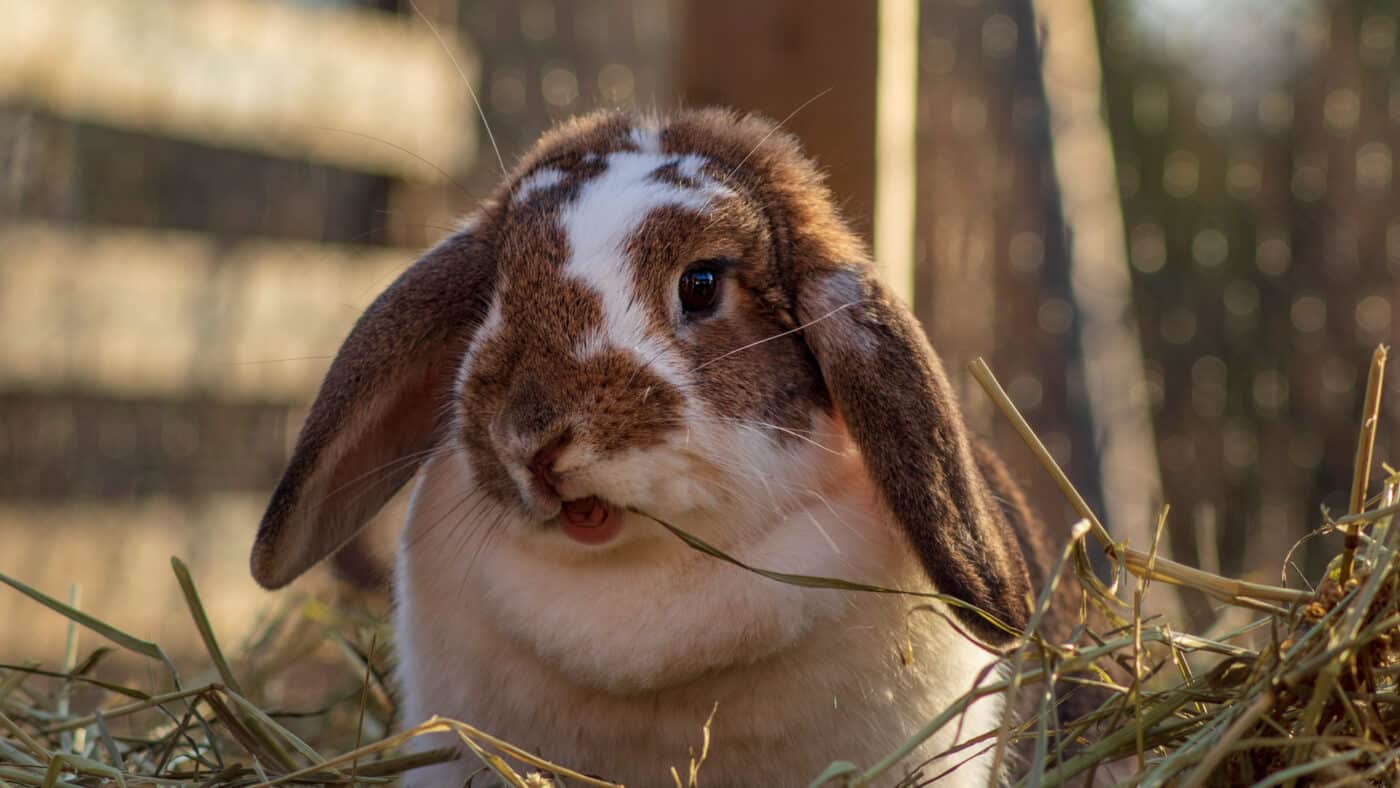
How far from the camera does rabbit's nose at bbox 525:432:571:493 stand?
1765mm

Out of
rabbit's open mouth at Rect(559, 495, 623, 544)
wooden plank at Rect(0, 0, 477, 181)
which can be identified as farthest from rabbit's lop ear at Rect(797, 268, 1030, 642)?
wooden plank at Rect(0, 0, 477, 181)

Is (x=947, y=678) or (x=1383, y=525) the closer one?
(x=1383, y=525)

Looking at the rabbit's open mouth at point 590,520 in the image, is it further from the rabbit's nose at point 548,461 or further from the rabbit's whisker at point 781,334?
the rabbit's whisker at point 781,334

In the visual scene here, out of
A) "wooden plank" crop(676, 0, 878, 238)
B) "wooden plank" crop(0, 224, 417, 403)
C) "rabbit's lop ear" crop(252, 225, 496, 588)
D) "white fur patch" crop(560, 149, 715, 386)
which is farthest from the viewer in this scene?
"wooden plank" crop(0, 224, 417, 403)

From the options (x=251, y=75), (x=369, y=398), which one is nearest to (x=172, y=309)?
(x=251, y=75)

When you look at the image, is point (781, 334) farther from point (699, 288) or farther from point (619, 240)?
point (619, 240)

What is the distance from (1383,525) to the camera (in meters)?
1.78

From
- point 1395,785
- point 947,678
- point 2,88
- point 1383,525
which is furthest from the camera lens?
point 2,88

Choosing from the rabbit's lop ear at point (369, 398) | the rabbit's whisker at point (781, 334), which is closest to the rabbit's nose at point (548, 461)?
the rabbit's whisker at point (781, 334)

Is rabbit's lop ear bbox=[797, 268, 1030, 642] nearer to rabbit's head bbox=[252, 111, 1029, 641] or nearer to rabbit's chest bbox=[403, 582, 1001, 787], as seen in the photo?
rabbit's head bbox=[252, 111, 1029, 641]

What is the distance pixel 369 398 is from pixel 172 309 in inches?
84.4

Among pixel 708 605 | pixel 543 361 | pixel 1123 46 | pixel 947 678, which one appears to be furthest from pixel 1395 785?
pixel 1123 46

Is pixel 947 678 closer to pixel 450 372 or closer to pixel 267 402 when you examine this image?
pixel 450 372

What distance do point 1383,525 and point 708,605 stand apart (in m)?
0.84
